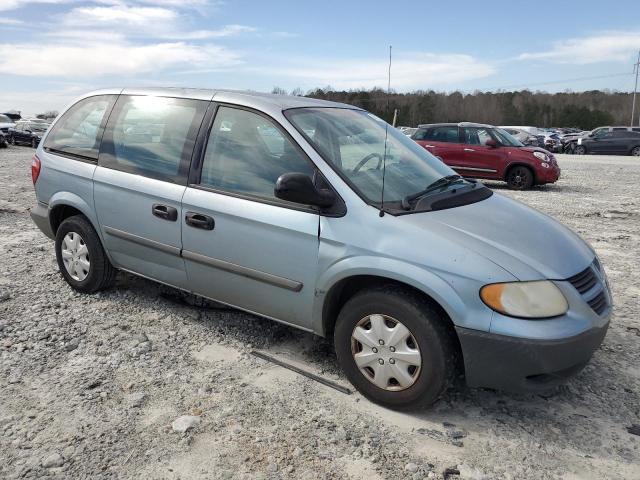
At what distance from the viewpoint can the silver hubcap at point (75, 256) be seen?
452cm

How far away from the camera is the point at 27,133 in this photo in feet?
92.0

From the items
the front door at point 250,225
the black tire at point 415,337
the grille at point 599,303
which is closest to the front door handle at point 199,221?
the front door at point 250,225

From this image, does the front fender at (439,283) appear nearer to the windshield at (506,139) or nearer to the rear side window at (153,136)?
the rear side window at (153,136)

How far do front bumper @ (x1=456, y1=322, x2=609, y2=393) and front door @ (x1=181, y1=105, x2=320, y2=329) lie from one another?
98cm

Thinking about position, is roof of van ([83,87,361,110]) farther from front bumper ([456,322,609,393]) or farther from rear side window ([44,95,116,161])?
front bumper ([456,322,609,393])

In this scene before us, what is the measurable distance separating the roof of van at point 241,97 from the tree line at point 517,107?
6697 cm

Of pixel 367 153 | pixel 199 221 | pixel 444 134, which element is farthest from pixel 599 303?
pixel 444 134

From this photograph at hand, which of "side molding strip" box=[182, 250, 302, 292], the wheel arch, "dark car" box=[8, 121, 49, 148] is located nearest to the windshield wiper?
"side molding strip" box=[182, 250, 302, 292]

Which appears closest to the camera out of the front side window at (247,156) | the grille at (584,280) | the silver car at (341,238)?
the silver car at (341,238)

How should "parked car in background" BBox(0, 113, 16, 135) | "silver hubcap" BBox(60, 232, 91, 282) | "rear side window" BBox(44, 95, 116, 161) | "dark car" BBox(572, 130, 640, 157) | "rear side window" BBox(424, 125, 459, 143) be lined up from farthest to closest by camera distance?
"parked car in background" BBox(0, 113, 16, 135)
"dark car" BBox(572, 130, 640, 157)
"rear side window" BBox(424, 125, 459, 143)
"silver hubcap" BBox(60, 232, 91, 282)
"rear side window" BBox(44, 95, 116, 161)

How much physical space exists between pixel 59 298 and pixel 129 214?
1209 mm

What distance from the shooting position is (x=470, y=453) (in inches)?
106

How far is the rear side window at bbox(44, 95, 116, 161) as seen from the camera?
4371 mm

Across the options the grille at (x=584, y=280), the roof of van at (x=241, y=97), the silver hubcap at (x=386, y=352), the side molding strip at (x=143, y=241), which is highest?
the roof of van at (x=241, y=97)
